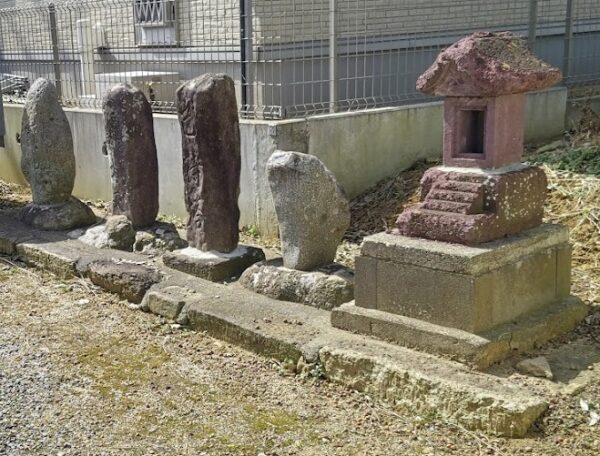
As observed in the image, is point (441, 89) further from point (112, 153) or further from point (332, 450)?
point (112, 153)

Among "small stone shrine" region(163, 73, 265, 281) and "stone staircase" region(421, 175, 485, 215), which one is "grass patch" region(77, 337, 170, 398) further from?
"stone staircase" region(421, 175, 485, 215)

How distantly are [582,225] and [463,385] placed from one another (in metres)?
3.02

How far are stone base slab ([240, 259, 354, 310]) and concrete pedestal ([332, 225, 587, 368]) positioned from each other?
0.36 metres

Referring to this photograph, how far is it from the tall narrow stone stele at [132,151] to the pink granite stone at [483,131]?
321 cm

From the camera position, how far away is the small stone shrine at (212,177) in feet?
19.2

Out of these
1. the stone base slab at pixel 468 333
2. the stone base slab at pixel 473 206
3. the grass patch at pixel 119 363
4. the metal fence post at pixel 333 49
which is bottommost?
the grass patch at pixel 119 363

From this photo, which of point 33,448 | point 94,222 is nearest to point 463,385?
point 33,448

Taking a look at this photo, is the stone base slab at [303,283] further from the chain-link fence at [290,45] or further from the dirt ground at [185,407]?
the chain-link fence at [290,45]

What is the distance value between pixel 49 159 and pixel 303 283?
346cm

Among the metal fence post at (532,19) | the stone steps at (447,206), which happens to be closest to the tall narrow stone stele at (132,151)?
the stone steps at (447,206)

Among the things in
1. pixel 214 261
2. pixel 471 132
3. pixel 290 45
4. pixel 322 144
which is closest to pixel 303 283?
pixel 214 261

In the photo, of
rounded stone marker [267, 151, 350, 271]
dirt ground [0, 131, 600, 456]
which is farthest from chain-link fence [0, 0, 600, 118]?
dirt ground [0, 131, 600, 456]

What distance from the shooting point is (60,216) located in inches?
296

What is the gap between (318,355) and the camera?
4512mm
